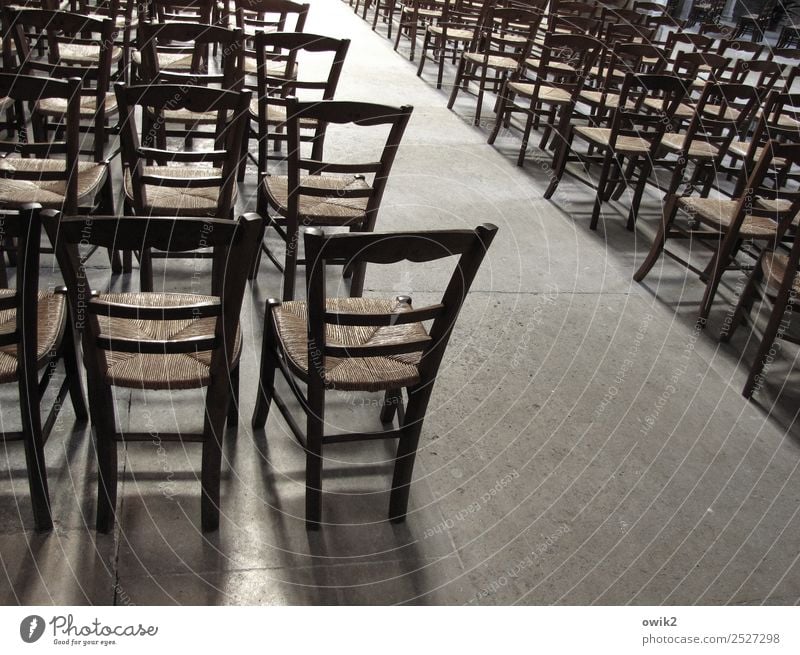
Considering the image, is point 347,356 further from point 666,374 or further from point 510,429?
point 666,374

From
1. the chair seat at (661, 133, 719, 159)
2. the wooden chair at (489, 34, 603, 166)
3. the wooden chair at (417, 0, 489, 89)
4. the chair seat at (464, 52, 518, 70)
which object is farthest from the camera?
the wooden chair at (417, 0, 489, 89)

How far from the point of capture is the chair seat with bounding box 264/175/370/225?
2742 mm

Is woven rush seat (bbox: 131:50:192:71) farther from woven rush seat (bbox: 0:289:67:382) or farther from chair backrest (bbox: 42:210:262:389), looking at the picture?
chair backrest (bbox: 42:210:262:389)

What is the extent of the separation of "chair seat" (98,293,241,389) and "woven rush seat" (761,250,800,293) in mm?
2309

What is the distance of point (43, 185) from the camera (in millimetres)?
2641

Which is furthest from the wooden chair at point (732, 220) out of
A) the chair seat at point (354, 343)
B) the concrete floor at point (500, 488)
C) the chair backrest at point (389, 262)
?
the chair backrest at point (389, 262)

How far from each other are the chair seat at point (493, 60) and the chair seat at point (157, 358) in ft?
15.1

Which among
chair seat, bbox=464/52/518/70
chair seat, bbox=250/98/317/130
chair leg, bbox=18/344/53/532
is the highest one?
chair seat, bbox=464/52/518/70

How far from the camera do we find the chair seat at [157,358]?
5.49 ft

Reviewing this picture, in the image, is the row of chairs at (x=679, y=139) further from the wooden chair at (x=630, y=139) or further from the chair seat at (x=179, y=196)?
the chair seat at (x=179, y=196)

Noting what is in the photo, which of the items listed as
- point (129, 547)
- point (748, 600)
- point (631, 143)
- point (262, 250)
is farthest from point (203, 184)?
point (631, 143)

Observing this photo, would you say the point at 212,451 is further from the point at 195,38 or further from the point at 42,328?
the point at 195,38

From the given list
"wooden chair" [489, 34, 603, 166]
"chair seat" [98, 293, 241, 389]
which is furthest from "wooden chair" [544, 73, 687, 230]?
"chair seat" [98, 293, 241, 389]

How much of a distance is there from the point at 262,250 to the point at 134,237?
6.52 ft
